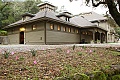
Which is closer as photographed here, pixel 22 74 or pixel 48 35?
pixel 22 74

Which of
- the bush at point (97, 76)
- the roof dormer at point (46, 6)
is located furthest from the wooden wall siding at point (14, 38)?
the bush at point (97, 76)

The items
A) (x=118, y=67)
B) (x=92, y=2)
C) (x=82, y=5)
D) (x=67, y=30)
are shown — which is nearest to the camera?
(x=118, y=67)

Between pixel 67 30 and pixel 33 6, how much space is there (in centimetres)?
1920

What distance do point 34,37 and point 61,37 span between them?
378cm

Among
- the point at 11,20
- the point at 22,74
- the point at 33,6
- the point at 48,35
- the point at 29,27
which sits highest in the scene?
the point at 33,6

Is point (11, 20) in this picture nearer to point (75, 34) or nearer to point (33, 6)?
point (33, 6)

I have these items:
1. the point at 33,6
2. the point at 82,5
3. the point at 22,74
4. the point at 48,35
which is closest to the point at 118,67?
the point at 22,74

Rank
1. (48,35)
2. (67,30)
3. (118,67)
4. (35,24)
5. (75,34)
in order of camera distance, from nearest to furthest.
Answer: (118,67)
(48,35)
(35,24)
(67,30)
(75,34)

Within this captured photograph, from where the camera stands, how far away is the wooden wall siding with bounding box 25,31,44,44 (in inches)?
677

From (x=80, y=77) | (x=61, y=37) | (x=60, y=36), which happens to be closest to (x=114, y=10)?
(x=80, y=77)

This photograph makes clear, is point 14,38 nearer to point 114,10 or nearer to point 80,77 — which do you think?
point 114,10

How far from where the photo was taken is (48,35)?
1706cm

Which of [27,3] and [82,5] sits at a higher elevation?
[27,3]

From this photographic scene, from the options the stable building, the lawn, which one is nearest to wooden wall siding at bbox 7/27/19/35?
the stable building
